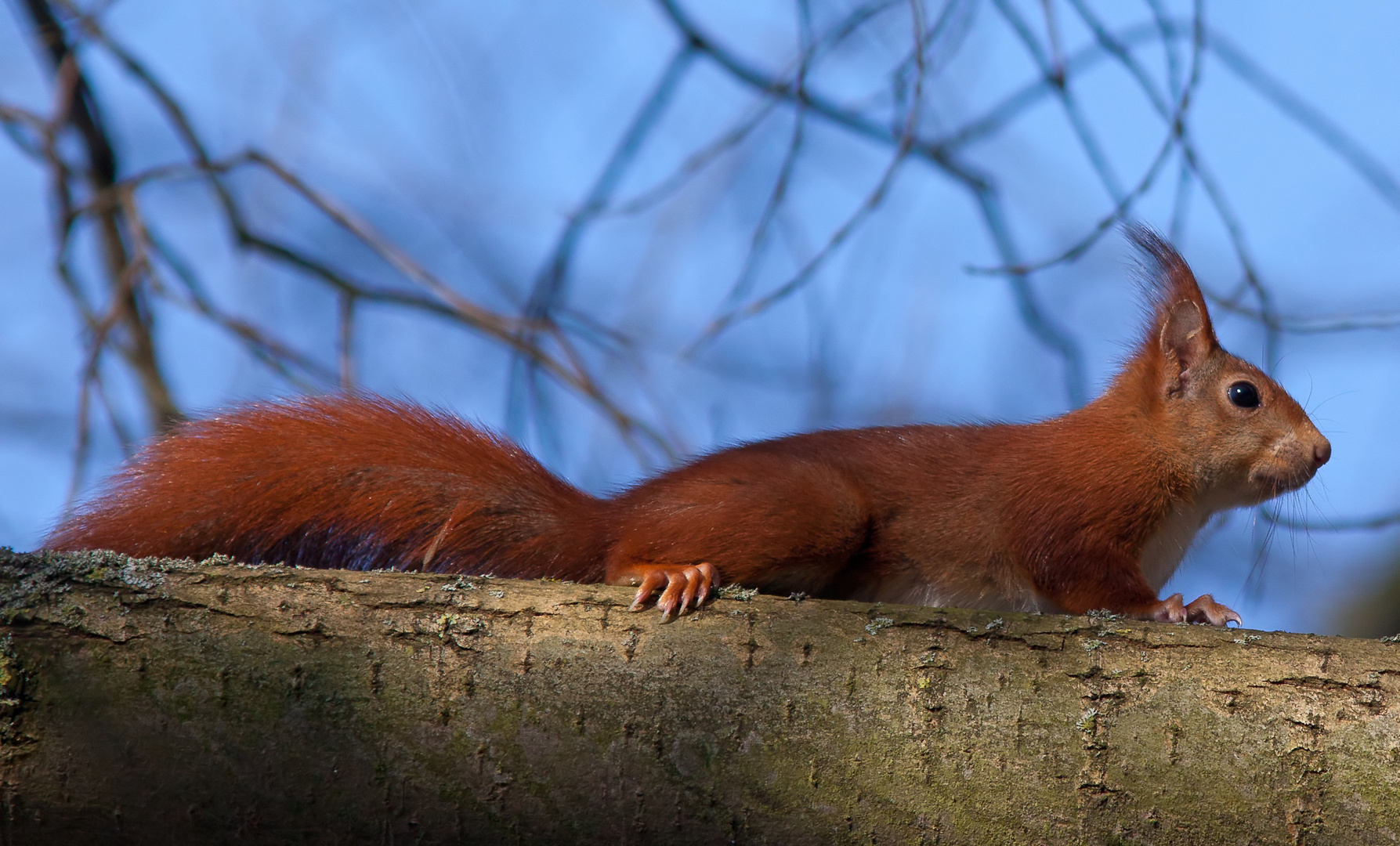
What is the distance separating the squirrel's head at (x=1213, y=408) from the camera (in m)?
3.04

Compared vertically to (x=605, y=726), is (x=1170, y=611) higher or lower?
higher

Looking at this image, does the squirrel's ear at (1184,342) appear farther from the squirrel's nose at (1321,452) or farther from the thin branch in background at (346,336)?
the thin branch in background at (346,336)

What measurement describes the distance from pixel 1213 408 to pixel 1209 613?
2.77 ft

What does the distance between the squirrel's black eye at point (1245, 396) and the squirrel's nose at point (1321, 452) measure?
0.19m

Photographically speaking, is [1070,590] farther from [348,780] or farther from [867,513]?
[348,780]

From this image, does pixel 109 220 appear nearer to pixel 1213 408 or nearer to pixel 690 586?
pixel 690 586

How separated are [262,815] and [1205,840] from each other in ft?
4.18

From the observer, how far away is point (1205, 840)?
1.60 metres

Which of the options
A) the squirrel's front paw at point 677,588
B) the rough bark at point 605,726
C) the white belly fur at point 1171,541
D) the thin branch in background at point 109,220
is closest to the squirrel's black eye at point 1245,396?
the white belly fur at point 1171,541

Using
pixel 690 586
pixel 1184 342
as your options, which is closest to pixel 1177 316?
pixel 1184 342

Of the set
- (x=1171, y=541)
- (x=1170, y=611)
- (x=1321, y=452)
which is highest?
(x=1321, y=452)

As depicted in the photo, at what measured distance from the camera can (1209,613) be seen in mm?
2480

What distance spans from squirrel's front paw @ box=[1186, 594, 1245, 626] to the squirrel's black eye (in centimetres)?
79

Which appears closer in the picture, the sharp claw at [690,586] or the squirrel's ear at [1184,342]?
the sharp claw at [690,586]
